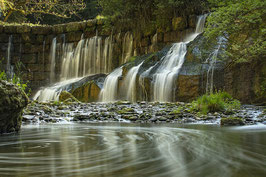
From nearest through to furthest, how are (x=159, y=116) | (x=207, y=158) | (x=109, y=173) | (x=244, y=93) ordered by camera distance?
(x=109, y=173) → (x=207, y=158) → (x=159, y=116) → (x=244, y=93)

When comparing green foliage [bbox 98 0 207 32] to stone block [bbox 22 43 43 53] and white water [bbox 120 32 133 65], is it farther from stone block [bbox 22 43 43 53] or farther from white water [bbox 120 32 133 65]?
stone block [bbox 22 43 43 53]

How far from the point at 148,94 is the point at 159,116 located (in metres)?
5.19

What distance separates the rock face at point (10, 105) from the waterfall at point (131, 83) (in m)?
9.00

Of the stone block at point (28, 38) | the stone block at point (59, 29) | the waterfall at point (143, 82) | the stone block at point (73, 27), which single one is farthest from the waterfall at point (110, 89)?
the stone block at point (28, 38)

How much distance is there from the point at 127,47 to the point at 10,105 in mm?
16685

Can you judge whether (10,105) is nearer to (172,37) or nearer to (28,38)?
(172,37)

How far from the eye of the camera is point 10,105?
171 inches

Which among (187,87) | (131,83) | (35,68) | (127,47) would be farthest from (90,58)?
(187,87)

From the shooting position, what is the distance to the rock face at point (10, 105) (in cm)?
426

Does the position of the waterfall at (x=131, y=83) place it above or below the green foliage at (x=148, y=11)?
below

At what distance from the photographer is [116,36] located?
2141 centimetres

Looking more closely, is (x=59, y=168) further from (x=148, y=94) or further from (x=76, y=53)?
(x=76, y=53)

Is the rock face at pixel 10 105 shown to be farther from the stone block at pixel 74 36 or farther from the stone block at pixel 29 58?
the stone block at pixel 29 58

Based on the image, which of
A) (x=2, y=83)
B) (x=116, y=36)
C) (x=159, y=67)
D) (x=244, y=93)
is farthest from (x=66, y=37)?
(x=2, y=83)
